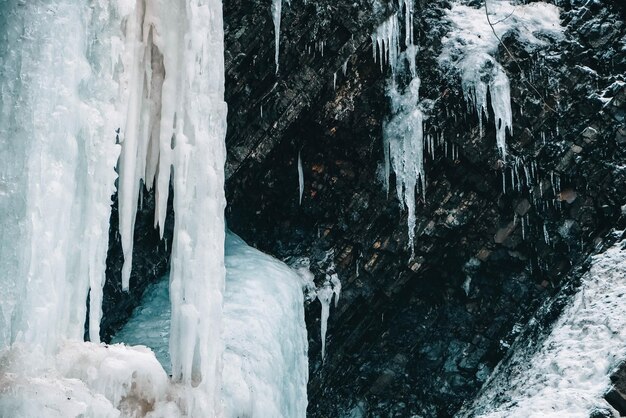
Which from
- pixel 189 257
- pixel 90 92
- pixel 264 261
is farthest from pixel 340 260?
pixel 90 92

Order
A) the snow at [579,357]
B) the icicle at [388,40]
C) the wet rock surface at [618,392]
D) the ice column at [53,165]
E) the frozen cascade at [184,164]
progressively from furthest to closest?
the icicle at [388,40]
the snow at [579,357]
the wet rock surface at [618,392]
the frozen cascade at [184,164]
the ice column at [53,165]

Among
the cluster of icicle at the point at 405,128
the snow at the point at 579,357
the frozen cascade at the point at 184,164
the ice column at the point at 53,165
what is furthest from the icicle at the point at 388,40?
the ice column at the point at 53,165

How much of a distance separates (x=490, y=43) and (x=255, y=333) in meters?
4.64

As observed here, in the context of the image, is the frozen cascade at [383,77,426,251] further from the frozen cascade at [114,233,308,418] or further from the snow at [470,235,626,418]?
the snow at [470,235,626,418]

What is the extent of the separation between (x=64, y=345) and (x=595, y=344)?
662cm

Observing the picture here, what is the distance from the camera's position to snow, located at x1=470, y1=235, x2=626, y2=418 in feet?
28.5

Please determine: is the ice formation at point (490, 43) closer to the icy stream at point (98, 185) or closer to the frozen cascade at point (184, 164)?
the icy stream at point (98, 185)

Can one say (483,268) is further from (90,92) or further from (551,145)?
(90,92)

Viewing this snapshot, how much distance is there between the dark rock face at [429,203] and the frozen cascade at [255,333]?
69 centimetres

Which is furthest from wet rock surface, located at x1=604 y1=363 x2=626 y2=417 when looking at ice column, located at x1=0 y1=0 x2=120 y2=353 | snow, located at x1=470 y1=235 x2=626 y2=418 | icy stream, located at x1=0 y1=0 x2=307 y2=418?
ice column, located at x1=0 y1=0 x2=120 y2=353

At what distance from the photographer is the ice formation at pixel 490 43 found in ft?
32.3

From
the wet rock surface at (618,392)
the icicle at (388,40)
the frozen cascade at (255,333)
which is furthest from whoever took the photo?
the icicle at (388,40)

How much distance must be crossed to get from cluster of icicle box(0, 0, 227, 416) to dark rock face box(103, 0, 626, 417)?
13.1ft

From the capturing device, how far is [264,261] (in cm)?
952
